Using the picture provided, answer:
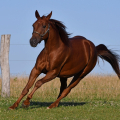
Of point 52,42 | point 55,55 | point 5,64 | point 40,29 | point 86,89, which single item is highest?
point 40,29

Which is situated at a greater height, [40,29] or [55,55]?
[40,29]

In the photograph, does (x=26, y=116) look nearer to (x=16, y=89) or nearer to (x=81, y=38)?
(x=81, y=38)

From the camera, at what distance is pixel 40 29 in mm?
6453

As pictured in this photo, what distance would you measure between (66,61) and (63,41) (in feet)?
1.78

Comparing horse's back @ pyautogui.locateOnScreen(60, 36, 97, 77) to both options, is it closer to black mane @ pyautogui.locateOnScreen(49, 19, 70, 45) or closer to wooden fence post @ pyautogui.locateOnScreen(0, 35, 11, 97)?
black mane @ pyautogui.locateOnScreen(49, 19, 70, 45)

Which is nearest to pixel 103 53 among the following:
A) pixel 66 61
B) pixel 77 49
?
pixel 77 49

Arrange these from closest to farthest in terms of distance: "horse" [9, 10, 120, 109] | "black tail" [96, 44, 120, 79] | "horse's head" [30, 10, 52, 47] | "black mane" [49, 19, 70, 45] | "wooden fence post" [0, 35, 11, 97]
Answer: "horse's head" [30, 10, 52, 47] < "horse" [9, 10, 120, 109] < "black mane" [49, 19, 70, 45] < "black tail" [96, 44, 120, 79] < "wooden fence post" [0, 35, 11, 97]

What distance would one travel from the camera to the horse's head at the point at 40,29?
20.6 ft

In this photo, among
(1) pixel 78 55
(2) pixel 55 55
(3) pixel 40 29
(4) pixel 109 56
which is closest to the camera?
(3) pixel 40 29

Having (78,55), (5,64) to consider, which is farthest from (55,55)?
(5,64)

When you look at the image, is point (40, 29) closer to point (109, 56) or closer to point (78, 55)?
point (78, 55)

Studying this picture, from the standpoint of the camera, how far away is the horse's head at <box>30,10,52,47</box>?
248 inches

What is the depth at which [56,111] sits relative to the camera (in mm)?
6707

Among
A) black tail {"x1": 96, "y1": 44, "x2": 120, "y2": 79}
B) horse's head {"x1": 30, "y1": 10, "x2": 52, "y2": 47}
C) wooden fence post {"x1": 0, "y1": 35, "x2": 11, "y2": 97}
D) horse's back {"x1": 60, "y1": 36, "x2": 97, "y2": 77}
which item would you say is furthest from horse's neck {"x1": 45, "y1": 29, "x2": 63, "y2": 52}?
wooden fence post {"x1": 0, "y1": 35, "x2": 11, "y2": 97}
